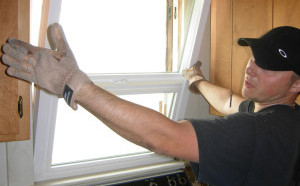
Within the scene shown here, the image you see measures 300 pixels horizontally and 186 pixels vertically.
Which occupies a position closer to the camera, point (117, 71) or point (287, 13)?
point (287, 13)

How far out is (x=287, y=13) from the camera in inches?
43.7

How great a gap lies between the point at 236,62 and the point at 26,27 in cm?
114

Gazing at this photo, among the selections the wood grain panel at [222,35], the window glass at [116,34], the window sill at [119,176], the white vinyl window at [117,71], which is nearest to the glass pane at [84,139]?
the white vinyl window at [117,71]

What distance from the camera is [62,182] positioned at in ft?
4.73

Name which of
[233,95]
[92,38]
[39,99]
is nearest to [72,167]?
[39,99]

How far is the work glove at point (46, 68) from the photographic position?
0.79 m

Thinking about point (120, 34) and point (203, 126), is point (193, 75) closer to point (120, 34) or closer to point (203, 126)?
point (120, 34)

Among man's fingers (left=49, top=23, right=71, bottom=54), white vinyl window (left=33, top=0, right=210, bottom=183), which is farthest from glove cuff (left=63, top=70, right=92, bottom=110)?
white vinyl window (left=33, top=0, right=210, bottom=183)

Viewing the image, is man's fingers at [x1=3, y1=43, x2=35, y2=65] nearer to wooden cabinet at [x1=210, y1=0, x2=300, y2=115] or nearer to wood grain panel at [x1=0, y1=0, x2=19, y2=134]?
wood grain panel at [x1=0, y1=0, x2=19, y2=134]

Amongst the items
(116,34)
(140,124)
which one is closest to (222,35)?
(116,34)

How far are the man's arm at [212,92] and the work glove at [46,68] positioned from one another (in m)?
0.95

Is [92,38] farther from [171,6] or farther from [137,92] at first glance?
[171,6]

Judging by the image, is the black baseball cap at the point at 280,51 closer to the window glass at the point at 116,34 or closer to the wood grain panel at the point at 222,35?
the wood grain panel at the point at 222,35

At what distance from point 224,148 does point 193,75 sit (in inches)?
35.7
